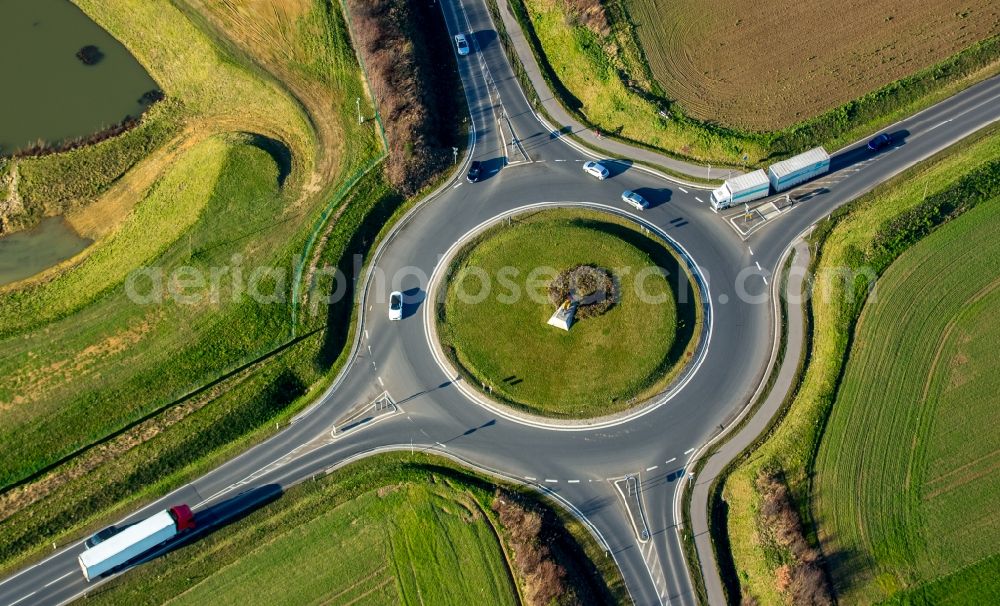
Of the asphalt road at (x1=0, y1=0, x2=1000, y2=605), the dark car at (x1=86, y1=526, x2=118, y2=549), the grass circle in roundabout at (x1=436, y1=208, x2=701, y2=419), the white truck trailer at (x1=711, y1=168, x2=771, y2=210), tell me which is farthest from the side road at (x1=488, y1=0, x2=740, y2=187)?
the dark car at (x1=86, y1=526, x2=118, y2=549)

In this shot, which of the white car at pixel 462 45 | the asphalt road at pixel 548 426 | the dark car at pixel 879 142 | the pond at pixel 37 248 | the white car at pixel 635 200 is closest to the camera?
the asphalt road at pixel 548 426

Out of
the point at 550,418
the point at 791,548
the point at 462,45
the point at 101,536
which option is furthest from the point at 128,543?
the point at 462,45

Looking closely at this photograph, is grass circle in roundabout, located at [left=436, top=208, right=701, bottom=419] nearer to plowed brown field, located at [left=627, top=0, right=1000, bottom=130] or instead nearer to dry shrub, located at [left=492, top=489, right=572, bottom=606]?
dry shrub, located at [left=492, top=489, right=572, bottom=606]

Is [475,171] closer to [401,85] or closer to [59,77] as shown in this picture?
[401,85]

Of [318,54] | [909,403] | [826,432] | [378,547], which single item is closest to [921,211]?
[909,403]

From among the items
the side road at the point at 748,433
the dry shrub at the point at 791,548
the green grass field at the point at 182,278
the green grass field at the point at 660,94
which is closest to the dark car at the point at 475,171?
the green grass field at the point at 182,278

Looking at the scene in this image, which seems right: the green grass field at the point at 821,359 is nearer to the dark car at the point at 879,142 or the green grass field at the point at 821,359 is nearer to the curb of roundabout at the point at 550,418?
the dark car at the point at 879,142
